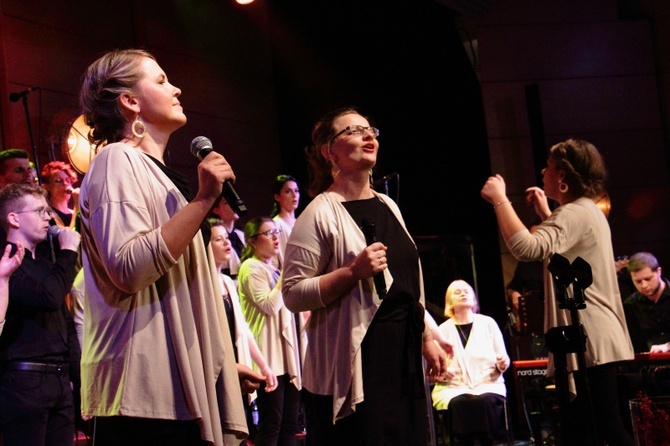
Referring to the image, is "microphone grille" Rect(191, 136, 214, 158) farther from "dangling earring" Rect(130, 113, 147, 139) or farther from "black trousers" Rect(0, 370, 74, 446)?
"black trousers" Rect(0, 370, 74, 446)

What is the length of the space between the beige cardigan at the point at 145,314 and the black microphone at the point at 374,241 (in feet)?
2.45

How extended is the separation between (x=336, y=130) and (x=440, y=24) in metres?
6.69

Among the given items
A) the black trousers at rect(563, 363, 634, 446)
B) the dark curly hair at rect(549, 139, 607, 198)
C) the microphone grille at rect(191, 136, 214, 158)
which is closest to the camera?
the microphone grille at rect(191, 136, 214, 158)

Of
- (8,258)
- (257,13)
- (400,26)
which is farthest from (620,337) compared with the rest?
(257,13)

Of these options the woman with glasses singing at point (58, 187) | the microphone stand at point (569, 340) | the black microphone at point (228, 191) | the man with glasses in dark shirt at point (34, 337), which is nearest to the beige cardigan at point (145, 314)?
the black microphone at point (228, 191)

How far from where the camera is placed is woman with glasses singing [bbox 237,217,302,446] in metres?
5.06

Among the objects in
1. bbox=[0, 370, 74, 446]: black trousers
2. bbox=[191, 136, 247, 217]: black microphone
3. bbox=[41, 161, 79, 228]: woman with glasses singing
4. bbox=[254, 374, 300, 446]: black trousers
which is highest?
bbox=[41, 161, 79, 228]: woman with glasses singing

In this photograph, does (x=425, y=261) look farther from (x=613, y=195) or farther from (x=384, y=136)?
(x=613, y=195)

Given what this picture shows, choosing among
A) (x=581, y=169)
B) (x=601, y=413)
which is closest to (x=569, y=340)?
(x=601, y=413)

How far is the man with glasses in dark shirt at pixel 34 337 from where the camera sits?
10.5 feet

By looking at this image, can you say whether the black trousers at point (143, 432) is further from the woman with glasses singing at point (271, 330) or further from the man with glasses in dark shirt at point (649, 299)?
the man with glasses in dark shirt at point (649, 299)

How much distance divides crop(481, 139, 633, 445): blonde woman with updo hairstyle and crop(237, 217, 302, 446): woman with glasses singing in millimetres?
2181

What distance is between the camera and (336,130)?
301 centimetres

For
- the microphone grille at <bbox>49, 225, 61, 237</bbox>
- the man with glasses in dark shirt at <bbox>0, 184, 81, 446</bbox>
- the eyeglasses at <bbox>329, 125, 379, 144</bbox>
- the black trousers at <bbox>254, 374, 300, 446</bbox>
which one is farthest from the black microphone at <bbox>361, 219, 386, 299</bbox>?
the black trousers at <bbox>254, 374, 300, 446</bbox>
